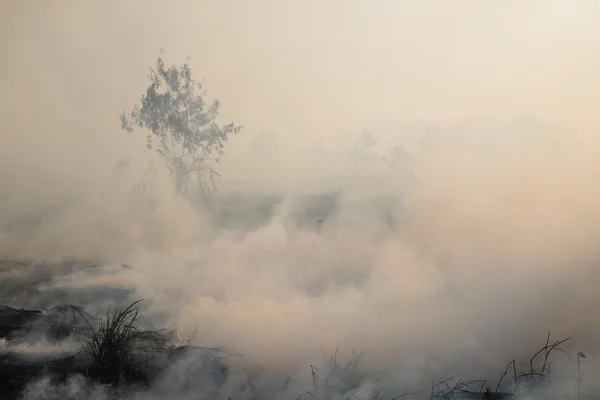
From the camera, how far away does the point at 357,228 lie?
2.30 metres

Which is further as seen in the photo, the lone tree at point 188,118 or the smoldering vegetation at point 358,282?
the lone tree at point 188,118

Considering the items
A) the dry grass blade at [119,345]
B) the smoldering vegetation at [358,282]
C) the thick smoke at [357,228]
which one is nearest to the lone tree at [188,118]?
the thick smoke at [357,228]

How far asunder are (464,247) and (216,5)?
1384 mm

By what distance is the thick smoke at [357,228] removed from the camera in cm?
227

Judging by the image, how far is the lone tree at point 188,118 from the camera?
2.35 meters

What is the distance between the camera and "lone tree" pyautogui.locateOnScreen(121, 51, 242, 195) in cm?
235

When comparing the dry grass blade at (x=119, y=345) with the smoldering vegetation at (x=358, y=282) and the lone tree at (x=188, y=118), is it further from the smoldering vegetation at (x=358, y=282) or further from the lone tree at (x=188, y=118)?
the lone tree at (x=188, y=118)

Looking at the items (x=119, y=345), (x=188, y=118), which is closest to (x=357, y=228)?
(x=188, y=118)

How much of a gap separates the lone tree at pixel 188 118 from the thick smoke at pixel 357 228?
71mm

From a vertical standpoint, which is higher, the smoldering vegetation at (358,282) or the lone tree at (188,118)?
the lone tree at (188,118)

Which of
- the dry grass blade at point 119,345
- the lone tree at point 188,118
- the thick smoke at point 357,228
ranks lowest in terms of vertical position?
the dry grass blade at point 119,345

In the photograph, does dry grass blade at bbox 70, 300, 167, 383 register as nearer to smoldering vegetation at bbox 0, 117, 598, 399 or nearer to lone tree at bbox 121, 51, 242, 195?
smoldering vegetation at bbox 0, 117, 598, 399

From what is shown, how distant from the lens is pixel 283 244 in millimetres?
2299

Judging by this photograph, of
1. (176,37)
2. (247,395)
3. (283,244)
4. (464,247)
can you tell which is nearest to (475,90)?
(464,247)
